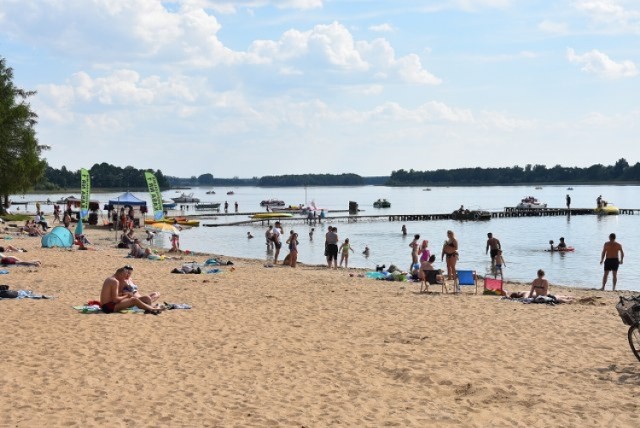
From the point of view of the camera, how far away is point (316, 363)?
30.4 ft

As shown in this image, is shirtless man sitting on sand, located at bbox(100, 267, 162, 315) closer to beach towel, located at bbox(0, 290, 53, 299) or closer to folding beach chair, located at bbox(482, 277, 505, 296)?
beach towel, located at bbox(0, 290, 53, 299)

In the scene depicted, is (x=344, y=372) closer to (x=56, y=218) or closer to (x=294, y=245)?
(x=294, y=245)

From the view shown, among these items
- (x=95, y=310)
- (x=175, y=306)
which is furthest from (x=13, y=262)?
(x=175, y=306)

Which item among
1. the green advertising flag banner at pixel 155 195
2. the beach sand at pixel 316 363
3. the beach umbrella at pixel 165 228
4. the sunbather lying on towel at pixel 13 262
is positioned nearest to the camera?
the beach sand at pixel 316 363

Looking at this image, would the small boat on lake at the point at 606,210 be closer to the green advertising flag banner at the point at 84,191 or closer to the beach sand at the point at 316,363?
the green advertising flag banner at the point at 84,191

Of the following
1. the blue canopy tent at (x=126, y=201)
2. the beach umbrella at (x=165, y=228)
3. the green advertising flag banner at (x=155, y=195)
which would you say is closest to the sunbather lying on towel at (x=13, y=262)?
the beach umbrella at (x=165, y=228)

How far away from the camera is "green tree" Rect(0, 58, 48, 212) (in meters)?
49.5

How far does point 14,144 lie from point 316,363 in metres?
47.5

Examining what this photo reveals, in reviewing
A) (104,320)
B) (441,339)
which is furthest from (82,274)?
(441,339)

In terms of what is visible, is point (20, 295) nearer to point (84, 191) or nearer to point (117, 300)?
point (117, 300)

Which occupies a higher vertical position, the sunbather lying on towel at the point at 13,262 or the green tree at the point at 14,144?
the green tree at the point at 14,144

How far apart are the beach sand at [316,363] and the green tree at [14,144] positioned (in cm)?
3818

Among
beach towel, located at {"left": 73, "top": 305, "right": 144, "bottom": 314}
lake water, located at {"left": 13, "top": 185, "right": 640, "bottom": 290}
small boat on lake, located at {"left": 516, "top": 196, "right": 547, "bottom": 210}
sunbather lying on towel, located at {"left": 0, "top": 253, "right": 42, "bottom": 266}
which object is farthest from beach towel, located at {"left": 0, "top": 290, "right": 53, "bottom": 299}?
small boat on lake, located at {"left": 516, "top": 196, "right": 547, "bottom": 210}

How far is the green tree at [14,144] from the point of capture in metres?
49.5
